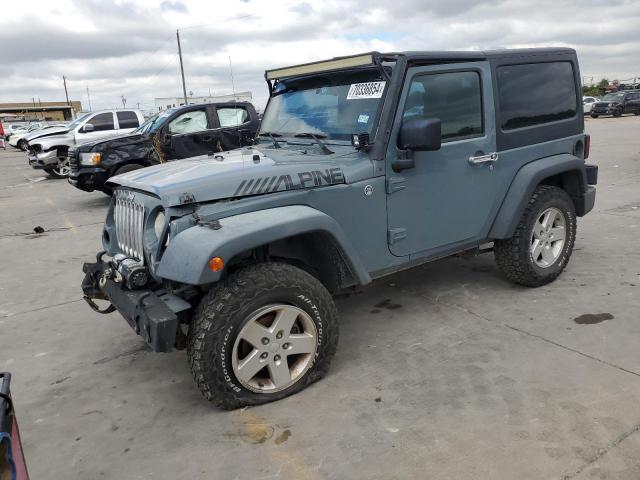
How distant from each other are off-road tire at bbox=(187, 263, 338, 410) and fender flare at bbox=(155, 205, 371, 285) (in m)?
0.19

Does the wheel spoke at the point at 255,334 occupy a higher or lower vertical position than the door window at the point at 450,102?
lower

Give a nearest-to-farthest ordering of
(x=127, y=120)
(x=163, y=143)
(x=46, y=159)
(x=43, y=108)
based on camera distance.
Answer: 1. (x=163, y=143)
2. (x=127, y=120)
3. (x=46, y=159)
4. (x=43, y=108)

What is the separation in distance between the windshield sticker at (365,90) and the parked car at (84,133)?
12320mm

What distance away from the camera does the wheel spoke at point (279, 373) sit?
3109 millimetres

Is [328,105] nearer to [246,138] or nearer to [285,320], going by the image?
[246,138]

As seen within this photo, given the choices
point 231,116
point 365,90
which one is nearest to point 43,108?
point 231,116

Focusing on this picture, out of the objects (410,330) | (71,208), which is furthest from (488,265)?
(71,208)

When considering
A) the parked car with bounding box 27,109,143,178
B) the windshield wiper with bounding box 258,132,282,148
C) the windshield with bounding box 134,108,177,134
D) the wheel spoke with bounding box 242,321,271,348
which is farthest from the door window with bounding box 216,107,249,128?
the wheel spoke with bounding box 242,321,271,348

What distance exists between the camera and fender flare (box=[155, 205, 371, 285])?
106 inches

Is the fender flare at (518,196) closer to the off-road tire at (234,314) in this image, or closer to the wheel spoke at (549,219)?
the wheel spoke at (549,219)

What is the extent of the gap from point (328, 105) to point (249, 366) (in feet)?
6.50

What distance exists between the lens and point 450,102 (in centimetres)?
390

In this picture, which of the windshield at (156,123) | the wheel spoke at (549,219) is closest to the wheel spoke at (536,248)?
the wheel spoke at (549,219)

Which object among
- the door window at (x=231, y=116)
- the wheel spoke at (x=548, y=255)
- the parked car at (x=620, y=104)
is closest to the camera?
the wheel spoke at (x=548, y=255)
